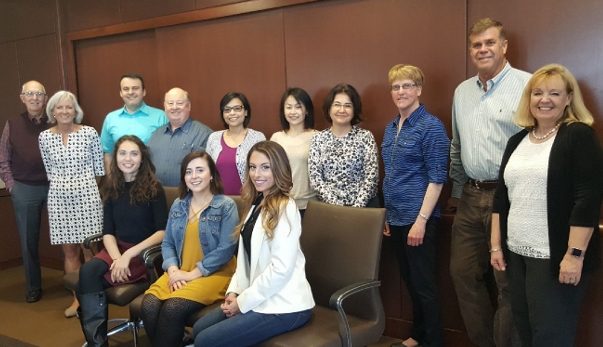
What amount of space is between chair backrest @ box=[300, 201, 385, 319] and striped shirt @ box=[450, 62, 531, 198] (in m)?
0.61

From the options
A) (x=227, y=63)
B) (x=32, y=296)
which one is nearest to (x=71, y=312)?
(x=32, y=296)

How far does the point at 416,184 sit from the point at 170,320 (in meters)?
1.40

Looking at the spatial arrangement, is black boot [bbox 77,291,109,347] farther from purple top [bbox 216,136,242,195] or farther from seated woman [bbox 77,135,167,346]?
purple top [bbox 216,136,242,195]

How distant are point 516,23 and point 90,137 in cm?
286

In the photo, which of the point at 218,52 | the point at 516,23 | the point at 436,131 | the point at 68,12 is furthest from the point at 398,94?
the point at 68,12

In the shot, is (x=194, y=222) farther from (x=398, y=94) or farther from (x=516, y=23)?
(x=516, y=23)

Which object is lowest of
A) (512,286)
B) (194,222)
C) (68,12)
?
(512,286)

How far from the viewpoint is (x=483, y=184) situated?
2.57 meters

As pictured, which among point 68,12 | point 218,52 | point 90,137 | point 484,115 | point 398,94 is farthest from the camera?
point 68,12

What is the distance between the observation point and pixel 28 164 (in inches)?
161

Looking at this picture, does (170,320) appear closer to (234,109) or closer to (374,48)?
(234,109)

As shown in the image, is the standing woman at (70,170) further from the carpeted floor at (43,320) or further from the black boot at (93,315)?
the black boot at (93,315)

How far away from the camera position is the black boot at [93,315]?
9.16 feet

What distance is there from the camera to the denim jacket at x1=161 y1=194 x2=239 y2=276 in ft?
8.36
